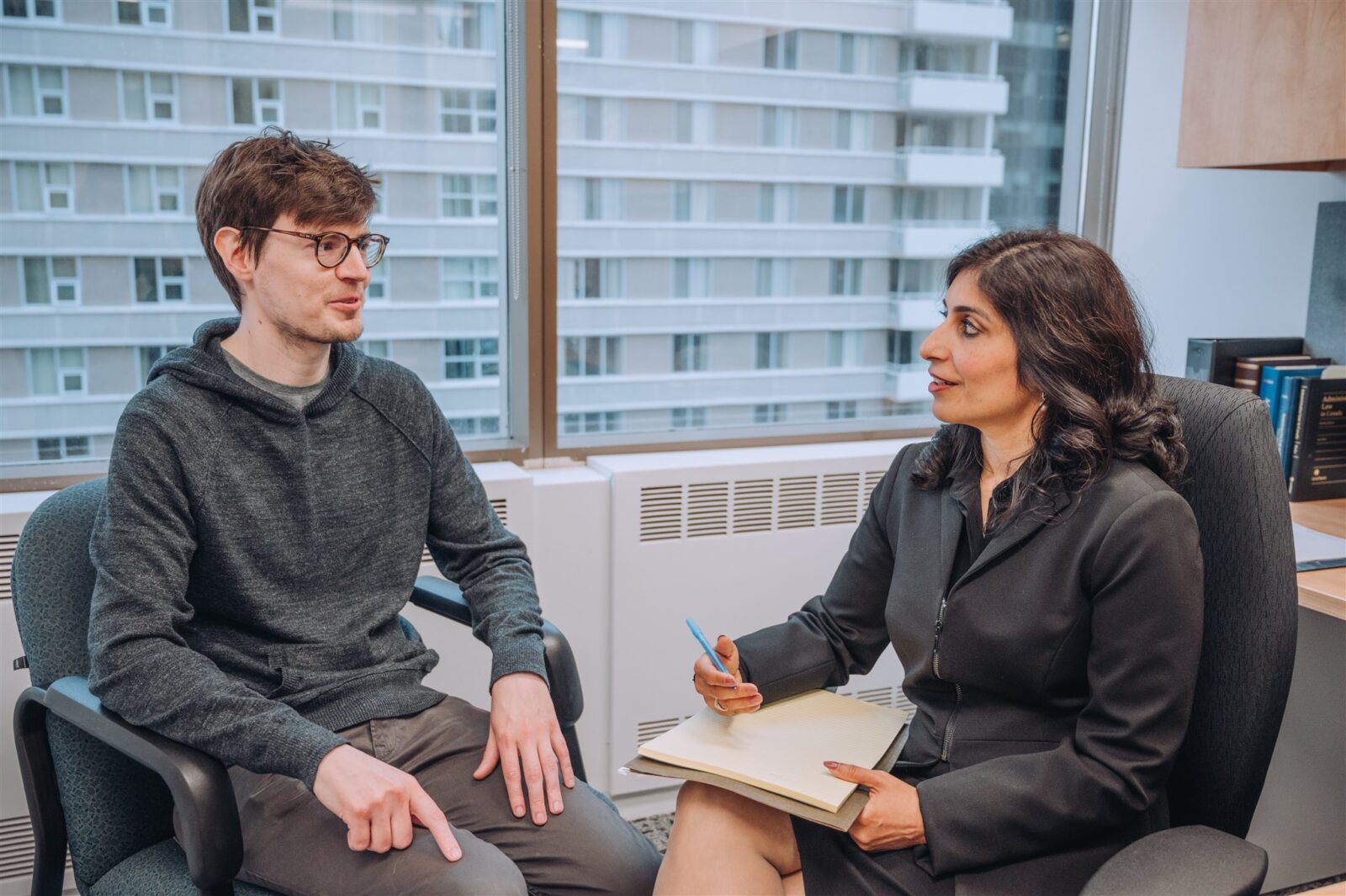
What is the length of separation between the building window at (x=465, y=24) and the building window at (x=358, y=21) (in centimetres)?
12

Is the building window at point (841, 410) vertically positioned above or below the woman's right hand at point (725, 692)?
above

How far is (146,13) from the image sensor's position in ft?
6.66

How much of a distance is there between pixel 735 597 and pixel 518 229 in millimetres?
919

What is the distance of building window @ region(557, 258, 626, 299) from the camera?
242 centimetres

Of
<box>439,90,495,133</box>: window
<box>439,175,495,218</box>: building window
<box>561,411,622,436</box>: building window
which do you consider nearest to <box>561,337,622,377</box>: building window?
<box>561,411,622,436</box>: building window

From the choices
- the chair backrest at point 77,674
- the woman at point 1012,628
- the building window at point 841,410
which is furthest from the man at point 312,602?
the building window at point 841,410

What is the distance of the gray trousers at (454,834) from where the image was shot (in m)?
1.21

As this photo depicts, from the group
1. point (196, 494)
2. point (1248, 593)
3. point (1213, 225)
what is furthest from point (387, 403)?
point (1213, 225)

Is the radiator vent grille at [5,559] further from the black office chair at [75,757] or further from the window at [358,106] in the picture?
the window at [358,106]

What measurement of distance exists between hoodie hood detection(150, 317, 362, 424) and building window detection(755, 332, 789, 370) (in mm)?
1315

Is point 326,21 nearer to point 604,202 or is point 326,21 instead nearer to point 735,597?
point 604,202

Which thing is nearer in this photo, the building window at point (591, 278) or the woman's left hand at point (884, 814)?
the woman's left hand at point (884, 814)

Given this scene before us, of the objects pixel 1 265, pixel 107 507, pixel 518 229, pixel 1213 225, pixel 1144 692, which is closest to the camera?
pixel 1144 692

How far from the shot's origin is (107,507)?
4.31 feet
